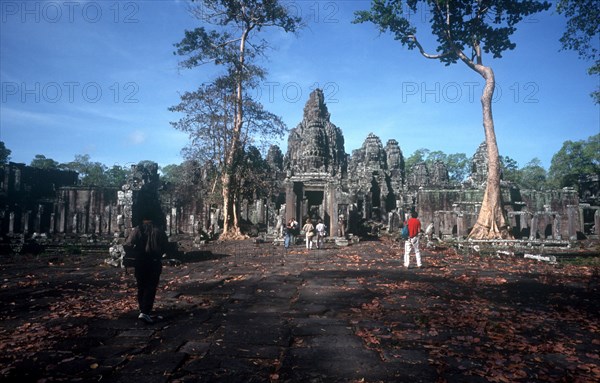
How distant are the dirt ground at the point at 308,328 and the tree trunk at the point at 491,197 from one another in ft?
27.7

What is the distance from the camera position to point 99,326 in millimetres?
4871

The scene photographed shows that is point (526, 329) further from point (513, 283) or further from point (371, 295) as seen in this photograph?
point (513, 283)

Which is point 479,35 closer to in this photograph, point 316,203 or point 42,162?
point 316,203

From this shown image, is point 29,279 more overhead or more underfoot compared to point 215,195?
more underfoot

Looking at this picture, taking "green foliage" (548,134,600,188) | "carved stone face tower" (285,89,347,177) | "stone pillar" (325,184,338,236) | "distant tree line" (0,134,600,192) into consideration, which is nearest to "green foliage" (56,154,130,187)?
"distant tree line" (0,134,600,192)

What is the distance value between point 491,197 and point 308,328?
16742mm

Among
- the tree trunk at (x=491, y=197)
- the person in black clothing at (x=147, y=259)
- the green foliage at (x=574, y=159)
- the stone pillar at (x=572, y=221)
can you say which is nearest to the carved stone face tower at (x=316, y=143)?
the tree trunk at (x=491, y=197)

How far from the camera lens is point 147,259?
5312mm

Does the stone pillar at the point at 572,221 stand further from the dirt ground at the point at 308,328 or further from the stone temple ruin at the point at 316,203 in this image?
→ the dirt ground at the point at 308,328

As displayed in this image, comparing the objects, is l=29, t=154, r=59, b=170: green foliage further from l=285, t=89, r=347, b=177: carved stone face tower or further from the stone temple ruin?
l=285, t=89, r=347, b=177: carved stone face tower

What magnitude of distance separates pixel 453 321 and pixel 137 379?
4.34 metres

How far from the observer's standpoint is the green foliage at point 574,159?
153 feet

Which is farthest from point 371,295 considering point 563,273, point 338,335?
point 563,273

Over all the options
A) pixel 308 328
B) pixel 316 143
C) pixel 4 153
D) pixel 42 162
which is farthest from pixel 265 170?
pixel 42 162
